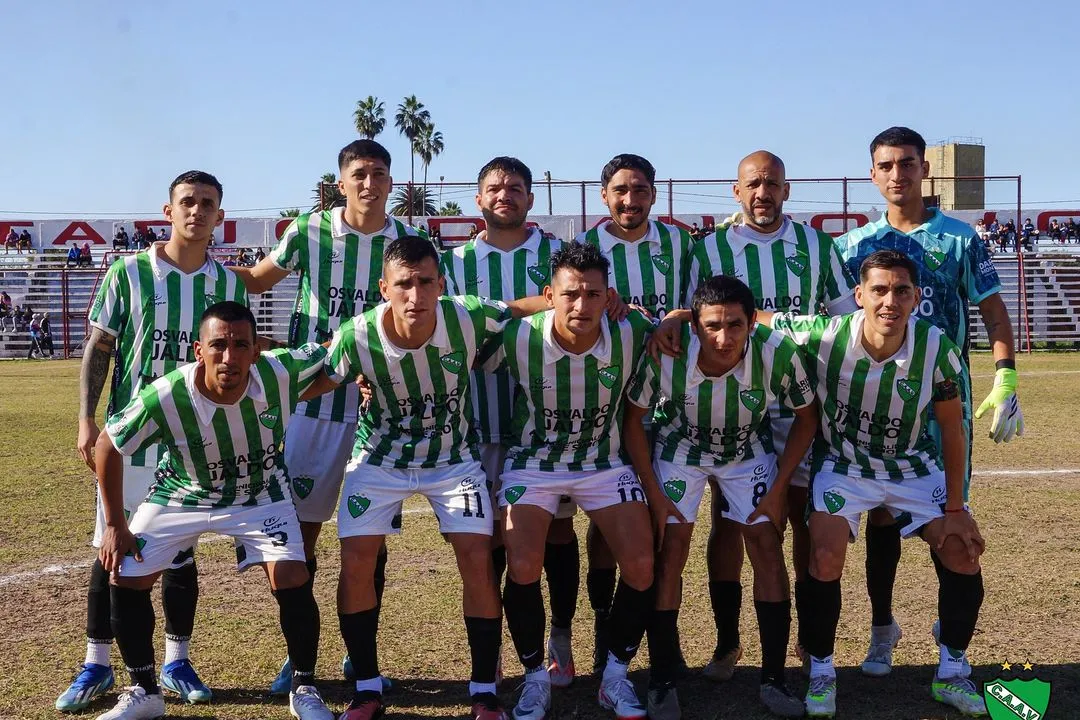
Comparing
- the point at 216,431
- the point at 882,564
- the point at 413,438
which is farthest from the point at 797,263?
the point at 216,431

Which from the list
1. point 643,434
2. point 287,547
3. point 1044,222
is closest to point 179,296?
point 287,547

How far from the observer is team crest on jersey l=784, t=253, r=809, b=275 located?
467cm

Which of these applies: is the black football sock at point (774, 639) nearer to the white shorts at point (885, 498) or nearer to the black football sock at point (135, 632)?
the white shorts at point (885, 498)

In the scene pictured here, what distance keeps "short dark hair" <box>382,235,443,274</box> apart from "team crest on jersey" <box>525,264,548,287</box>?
26.8 inches

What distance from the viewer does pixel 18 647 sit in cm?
455

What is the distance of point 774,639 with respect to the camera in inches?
157

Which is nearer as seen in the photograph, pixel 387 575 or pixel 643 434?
pixel 643 434

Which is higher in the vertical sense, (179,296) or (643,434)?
(179,296)

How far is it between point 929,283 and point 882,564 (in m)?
1.32

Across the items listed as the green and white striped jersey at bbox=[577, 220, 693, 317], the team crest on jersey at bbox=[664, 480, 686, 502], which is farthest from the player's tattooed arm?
the team crest on jersey at bbox=[664, 480, 686, 502]

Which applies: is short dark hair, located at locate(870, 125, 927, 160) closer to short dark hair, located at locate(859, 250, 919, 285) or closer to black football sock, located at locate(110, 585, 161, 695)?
short dark hair, located at locate(859, 250, 919, 285)

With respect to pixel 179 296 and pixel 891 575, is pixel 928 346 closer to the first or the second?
pixel 891 575

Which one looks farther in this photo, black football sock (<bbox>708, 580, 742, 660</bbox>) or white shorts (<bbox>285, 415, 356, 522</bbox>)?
white shorts (<bbox>285, 415, 356, 522</bbox>)

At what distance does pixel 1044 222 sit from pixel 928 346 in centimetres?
3672
